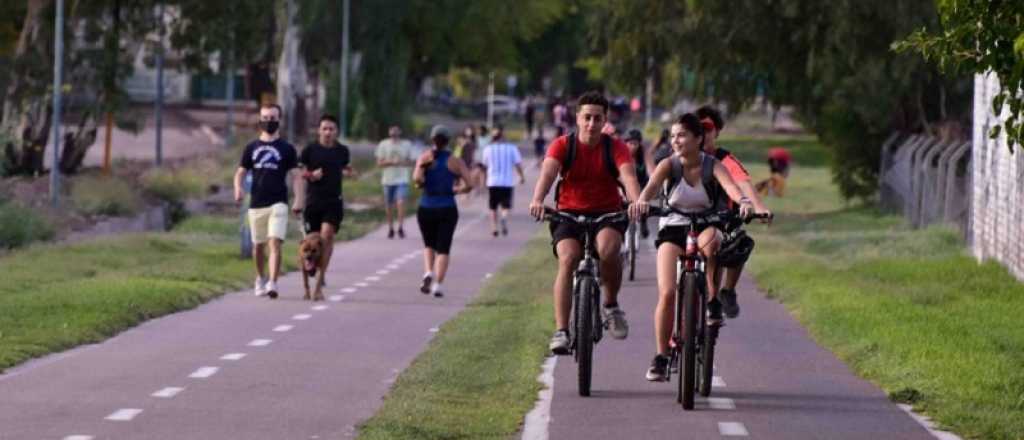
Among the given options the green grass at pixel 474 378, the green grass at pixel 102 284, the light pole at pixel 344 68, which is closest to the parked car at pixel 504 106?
the light pole at pixel 344 68

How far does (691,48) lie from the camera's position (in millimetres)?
41750

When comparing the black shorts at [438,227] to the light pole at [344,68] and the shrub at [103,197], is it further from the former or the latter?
the light pole at [344,68]

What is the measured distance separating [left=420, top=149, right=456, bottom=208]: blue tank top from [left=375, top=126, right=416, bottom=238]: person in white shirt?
28.7ft

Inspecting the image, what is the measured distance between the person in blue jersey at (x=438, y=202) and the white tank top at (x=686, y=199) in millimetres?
9430

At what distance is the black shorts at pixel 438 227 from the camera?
22.7m

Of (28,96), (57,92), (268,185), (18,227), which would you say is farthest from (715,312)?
(28,96)

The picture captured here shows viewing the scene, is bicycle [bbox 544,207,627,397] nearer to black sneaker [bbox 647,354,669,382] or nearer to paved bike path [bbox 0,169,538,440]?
black sneaker [bbox 647,354,669,382]

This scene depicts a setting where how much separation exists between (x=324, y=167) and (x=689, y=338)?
10212 mm

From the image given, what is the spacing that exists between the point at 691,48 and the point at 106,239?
1531cm

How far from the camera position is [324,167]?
22.3 meters

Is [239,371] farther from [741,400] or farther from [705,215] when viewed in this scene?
[705,215]

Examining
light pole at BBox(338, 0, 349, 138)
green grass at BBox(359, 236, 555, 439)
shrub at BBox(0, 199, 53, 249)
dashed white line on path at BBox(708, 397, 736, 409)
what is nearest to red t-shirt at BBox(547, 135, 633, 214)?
green grass at BBox(359, 236, 555, 439)

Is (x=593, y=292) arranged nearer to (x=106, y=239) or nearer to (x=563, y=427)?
(x=563, y=427)

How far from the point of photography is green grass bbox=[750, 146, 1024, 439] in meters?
13.5
